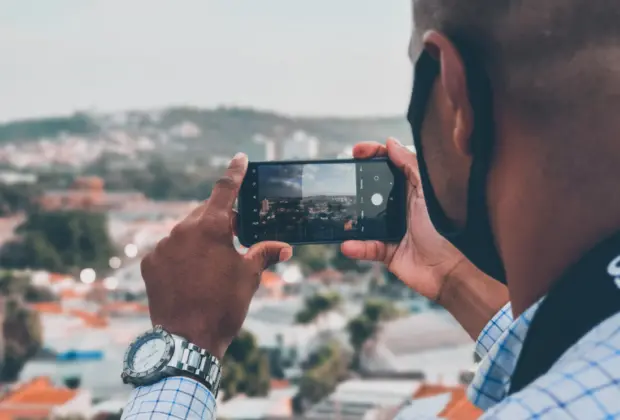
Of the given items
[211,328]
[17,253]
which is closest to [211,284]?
[211,328]

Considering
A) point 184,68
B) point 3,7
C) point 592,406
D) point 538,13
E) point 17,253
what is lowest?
point 17,253

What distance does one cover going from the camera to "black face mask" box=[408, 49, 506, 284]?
1.20 ft

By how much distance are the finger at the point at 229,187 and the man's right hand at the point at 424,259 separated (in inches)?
4.0

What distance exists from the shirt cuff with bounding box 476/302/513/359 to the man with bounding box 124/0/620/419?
15cm

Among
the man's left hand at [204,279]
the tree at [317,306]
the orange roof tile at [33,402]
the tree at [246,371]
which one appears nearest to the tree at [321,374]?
the tree at [246,371]

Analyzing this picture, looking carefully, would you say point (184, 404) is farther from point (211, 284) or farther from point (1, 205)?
point (1, 205)

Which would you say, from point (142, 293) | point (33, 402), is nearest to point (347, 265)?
point (33, 402)

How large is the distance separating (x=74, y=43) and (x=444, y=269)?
17868 millimetres

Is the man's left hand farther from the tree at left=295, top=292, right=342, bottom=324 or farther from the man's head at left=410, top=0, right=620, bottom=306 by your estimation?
the tree at left=295, top=292, right=342, bottom=324

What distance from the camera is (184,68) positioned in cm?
1630

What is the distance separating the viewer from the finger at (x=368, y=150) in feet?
2.29

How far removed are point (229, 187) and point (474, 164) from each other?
28 centimetres

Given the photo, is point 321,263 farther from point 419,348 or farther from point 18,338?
point 18,338

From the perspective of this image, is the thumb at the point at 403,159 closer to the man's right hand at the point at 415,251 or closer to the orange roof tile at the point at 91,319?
the man's right hand at the point at 415,251
